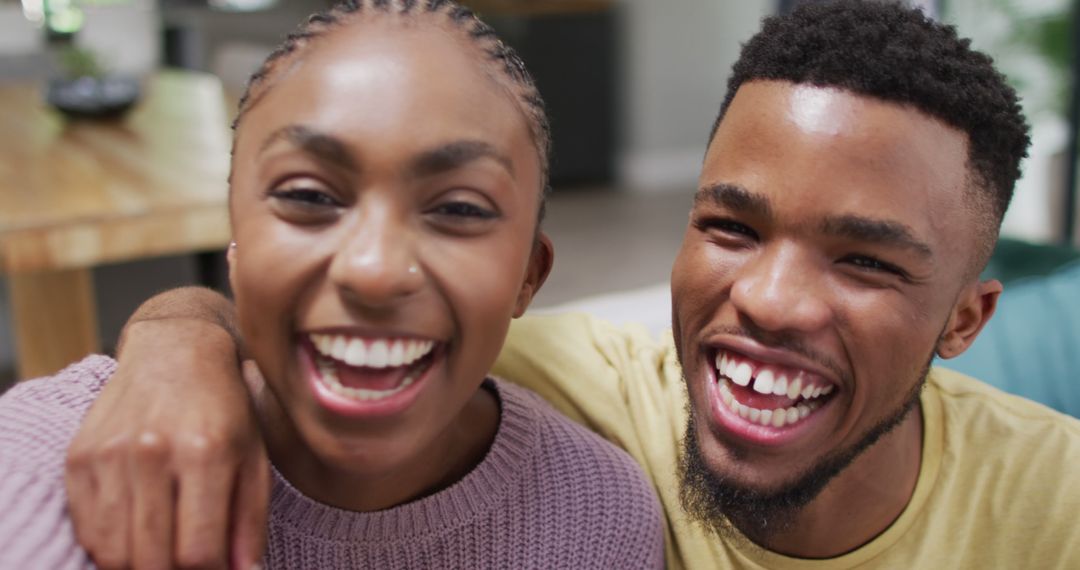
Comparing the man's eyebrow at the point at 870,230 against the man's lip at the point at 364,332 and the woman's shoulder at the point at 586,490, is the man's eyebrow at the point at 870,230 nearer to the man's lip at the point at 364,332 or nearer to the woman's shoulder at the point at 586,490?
the woman's shoulder at the point at 586,490

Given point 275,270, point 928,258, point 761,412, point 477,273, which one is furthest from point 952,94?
point 275,270

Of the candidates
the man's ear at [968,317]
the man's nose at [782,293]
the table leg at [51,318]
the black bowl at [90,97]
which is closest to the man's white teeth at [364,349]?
the man's nose at [782,293]

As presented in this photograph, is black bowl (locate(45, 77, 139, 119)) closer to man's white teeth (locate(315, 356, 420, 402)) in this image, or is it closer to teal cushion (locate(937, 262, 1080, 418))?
teal cushion (locate(937, 262, 1080, 418))

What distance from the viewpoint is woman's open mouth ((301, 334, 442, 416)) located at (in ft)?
2.89

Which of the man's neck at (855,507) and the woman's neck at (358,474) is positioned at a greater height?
the woman's neck at (358,474)

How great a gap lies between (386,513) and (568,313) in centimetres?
58

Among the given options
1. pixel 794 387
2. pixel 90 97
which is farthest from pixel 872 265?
pixel 90 97

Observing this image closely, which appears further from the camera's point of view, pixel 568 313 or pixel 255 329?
pixel 568 313

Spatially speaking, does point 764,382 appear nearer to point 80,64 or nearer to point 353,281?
point 353,281

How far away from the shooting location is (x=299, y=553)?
3.32 feet

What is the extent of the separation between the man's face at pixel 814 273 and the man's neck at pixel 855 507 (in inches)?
4.0

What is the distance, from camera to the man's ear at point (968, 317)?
1.23 meters

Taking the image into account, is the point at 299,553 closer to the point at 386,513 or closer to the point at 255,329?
the point at 386,513

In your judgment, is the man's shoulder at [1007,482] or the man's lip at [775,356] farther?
the man's shoulder at [1007,482]
